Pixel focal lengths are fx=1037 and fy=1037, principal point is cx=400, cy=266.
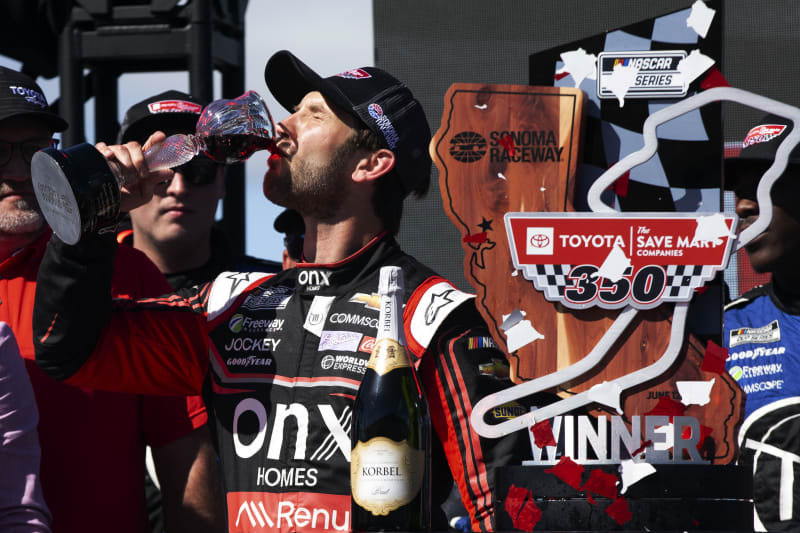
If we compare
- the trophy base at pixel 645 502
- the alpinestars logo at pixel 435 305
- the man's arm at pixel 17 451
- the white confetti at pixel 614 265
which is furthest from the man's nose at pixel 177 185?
the trophy base at pixel 645 502

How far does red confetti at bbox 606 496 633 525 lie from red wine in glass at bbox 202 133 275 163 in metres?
1.12

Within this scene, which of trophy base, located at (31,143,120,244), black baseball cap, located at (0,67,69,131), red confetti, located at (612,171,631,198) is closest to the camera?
trophy base, located at (31,143,120,244)

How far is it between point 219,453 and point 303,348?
30cm

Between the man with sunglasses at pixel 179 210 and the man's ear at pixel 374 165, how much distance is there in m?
1.08

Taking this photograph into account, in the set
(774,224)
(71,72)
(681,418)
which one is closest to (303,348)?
(681,418)

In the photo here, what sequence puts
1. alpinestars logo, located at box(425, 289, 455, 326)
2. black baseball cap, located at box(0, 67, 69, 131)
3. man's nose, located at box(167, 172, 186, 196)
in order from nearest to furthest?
alpinestars logo, located at box(425, 289, 455, 326) < black baseball cap, located at box(0, 67, 69, 131) < man's nose, located at box(167, 172, 186, 196)

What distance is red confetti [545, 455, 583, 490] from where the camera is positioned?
1.62 metres

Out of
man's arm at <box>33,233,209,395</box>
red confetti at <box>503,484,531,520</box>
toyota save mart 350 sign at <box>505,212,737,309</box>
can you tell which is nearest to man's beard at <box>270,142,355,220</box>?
man's arm at <box>33,233,209,395</box>

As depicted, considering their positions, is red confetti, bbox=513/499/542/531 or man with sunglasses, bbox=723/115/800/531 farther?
man with sunglasses, bbox=723/115/800/531

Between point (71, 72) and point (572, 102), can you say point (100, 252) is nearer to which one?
point (572, 102)

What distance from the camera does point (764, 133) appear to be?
7.95ft

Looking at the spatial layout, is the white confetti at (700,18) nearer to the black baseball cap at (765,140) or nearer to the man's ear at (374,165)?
the black baseball cap at (765,140)

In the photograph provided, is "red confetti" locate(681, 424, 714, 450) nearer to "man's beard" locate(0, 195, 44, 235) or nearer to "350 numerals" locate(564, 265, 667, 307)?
"350 numerals" locate(564, 265, 667, 307)

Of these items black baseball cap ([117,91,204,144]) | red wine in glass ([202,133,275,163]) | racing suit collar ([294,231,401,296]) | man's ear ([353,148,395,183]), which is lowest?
racing suit collar ([294,231,401,296])
